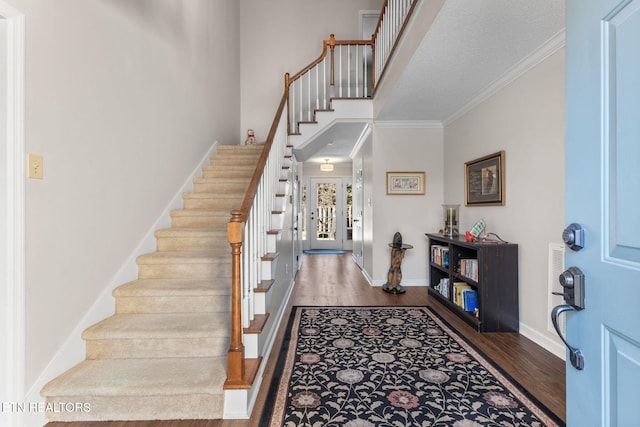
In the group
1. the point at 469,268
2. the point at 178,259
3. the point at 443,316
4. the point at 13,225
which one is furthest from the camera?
the point at 443,316

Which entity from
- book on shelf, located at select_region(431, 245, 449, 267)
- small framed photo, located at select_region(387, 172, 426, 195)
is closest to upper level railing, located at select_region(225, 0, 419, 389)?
small framed photo, located at select_region(387, 172, 426, 195)

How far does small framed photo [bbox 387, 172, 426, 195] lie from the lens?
4.62 meters

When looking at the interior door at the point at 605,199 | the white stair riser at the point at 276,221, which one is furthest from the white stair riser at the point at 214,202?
the interior door at the point at 605,199

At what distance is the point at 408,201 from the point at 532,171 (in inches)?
79.2

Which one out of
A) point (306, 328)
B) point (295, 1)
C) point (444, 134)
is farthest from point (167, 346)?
point (295, 1)

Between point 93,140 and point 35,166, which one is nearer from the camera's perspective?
point 35,166

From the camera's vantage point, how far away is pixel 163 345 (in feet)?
6.65

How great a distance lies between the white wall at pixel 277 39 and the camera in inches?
227

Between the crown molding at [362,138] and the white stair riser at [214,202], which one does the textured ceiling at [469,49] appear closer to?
the crown molding at [362,138]

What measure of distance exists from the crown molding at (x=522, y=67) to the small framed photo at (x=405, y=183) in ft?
3.64

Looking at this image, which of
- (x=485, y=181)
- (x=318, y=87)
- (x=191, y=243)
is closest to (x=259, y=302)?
(x=191, y=243)

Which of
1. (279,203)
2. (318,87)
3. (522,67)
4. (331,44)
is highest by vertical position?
(331,44)

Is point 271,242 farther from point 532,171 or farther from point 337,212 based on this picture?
point 337,212

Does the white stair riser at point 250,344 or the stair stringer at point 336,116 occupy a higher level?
the stair stringer at point 336,116
